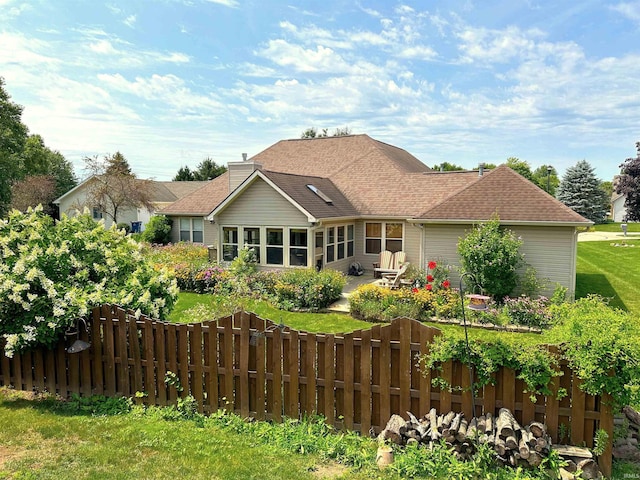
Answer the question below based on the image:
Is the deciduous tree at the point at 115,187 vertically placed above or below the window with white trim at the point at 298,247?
above

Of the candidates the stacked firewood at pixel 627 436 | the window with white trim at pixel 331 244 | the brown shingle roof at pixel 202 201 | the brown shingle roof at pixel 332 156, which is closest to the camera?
the stacked firewood at pixel 627 436

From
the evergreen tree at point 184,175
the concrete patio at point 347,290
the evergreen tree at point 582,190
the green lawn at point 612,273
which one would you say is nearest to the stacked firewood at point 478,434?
the concrete patio at point 347,290

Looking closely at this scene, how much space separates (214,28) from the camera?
11.8 metres

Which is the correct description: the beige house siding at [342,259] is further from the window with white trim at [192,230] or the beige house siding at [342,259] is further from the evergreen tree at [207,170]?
the evergreen tree at [207,170]

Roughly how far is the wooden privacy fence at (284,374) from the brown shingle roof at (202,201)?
17337 millimetres

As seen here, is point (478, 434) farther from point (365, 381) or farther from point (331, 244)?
point (331, 244)

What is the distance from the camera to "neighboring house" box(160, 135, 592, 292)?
13.6m

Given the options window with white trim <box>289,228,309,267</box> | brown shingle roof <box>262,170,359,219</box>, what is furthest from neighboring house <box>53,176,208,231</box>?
window with white trim <box>289,228,309,267</box>

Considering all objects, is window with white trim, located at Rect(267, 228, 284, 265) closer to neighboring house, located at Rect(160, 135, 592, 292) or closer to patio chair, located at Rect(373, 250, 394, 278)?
neighboring house, located at Rect(160, 135, 592, 292)

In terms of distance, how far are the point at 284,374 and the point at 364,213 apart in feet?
46.9

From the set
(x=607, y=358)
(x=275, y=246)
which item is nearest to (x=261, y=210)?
(x=275, y=246)

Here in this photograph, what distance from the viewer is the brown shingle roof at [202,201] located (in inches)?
916

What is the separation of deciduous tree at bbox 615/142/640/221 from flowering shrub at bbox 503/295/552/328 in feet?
111

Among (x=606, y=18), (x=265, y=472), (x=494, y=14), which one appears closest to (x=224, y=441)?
(x=265, y=472)
